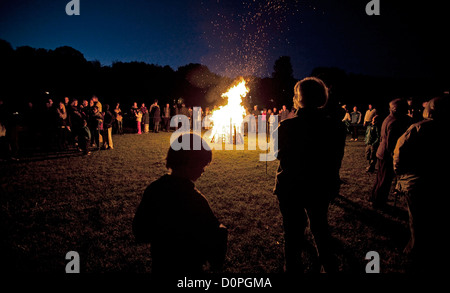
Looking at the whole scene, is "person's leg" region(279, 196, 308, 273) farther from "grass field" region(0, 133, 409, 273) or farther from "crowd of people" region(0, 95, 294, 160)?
"crowd of people" region(0, 95, 294, 160)

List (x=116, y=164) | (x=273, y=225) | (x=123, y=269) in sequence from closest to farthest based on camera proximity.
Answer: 1. (x=123, y=269)
2. (x=273, y=225)
3. (x=116, y=164)

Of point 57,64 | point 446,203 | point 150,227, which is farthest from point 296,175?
point 57,64

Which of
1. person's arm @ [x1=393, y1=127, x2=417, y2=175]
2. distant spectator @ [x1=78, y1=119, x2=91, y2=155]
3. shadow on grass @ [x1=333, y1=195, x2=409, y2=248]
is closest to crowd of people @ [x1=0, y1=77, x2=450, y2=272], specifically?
person's arm @ [x1=393, y1=127, x2=417, y2=175]

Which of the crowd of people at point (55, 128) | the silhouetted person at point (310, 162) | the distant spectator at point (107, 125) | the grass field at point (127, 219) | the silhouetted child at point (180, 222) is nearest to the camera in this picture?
the silhouetted child at point (180, 222)

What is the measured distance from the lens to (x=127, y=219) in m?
4.58

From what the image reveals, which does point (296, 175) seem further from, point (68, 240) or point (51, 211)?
point (51, 211)

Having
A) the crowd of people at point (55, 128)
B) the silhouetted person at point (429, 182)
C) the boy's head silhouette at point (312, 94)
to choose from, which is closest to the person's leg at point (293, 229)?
the boy's head silhouette at point (312, 94)

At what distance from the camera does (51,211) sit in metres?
4.84

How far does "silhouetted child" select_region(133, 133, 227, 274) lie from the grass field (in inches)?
71.2

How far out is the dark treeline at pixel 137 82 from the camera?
1067 inches

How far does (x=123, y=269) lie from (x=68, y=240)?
1.42 meters

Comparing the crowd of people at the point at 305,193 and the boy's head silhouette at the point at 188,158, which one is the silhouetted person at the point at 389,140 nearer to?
the crowd of people at the point at 305,193

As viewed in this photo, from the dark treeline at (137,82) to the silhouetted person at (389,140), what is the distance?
19563 mm

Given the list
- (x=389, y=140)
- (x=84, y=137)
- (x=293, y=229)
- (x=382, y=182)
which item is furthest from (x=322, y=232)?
(x=84, y=137)
